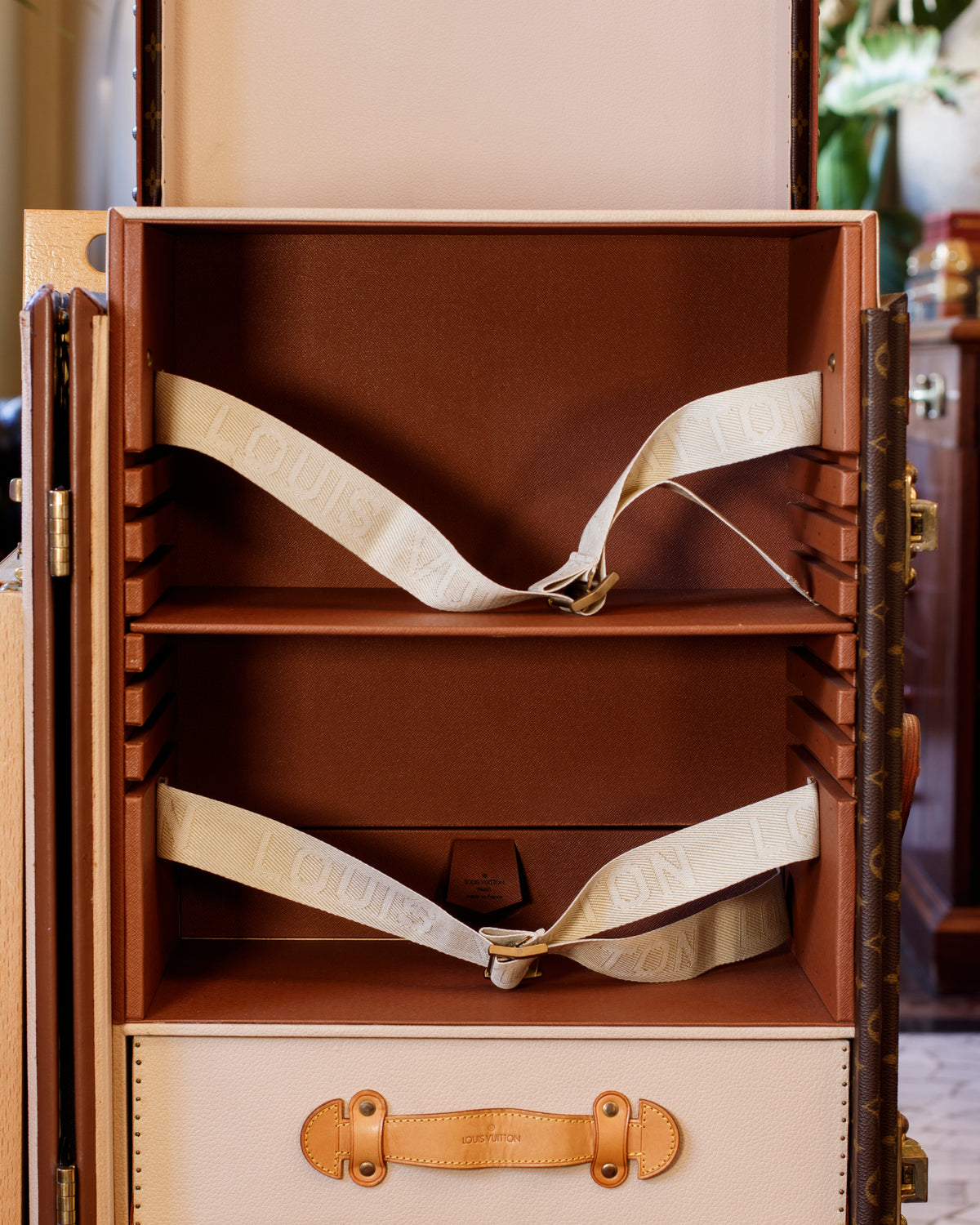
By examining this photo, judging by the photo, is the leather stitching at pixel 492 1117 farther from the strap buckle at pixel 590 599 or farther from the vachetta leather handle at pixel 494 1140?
the strap buckle at pixel 590 599

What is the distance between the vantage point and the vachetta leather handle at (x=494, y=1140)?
1312 mm

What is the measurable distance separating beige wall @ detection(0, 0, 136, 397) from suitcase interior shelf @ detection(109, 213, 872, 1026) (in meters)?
1.03

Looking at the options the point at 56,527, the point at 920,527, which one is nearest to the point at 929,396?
the point at 920,527

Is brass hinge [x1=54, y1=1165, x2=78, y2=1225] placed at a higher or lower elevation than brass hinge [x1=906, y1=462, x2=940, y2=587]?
lower

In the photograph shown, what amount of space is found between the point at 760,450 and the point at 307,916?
2.59ft

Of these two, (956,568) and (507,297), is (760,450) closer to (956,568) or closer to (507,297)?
(507,297)

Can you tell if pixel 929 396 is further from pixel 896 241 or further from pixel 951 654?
Answer: pixel 896 241

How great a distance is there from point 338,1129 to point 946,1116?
1.44 m

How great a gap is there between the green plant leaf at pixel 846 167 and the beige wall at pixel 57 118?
70.5 inches

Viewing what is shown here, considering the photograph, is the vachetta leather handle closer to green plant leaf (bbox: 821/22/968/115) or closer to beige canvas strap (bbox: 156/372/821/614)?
beige canvas strap (bbox: 156/372/821/614)

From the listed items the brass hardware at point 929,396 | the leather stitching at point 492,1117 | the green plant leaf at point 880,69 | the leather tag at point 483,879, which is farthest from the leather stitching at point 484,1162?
the green plant leaf at point 880,69

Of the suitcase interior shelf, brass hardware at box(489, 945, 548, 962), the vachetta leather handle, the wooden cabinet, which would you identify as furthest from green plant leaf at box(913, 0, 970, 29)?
the vachetta leather handle

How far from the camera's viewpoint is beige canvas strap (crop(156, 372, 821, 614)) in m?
1.34

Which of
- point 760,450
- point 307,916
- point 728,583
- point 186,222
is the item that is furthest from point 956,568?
point 186,222
